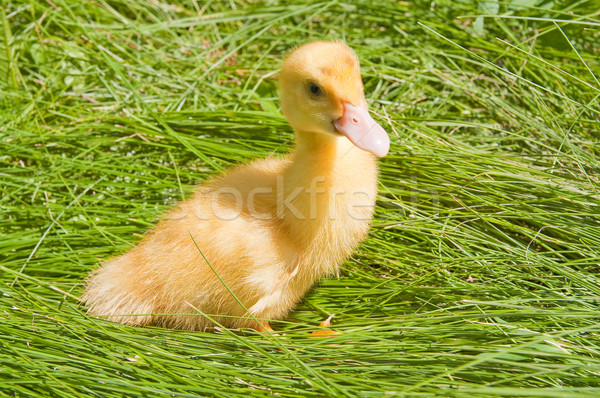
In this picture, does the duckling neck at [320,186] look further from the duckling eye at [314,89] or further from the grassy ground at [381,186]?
the grassy ground at [381,186]

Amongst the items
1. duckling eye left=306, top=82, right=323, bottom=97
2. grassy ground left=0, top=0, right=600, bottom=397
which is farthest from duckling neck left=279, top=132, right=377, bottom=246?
grassy ground left=0, top=0, right=600, bottom=397

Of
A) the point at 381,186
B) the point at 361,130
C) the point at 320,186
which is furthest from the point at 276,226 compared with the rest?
the point at 381,186

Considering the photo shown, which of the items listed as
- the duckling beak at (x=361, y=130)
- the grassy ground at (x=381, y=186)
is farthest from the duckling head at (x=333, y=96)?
the grassy ground at (x=381, y=186)

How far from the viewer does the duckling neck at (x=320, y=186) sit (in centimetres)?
156

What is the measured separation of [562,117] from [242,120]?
45.2 inches

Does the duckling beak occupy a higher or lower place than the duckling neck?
higher

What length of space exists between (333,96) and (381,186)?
62cm

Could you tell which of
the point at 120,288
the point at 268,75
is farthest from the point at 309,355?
the point at 268,75

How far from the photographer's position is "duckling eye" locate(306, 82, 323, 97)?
1.49m

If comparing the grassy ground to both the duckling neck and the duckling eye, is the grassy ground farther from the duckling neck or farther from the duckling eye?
the duckling eye

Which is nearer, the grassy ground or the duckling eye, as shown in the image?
the grassy ground

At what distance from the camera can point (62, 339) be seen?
4.84ft

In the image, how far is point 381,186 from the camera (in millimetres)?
2020

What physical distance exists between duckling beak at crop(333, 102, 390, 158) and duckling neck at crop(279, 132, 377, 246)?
3.8 inches
